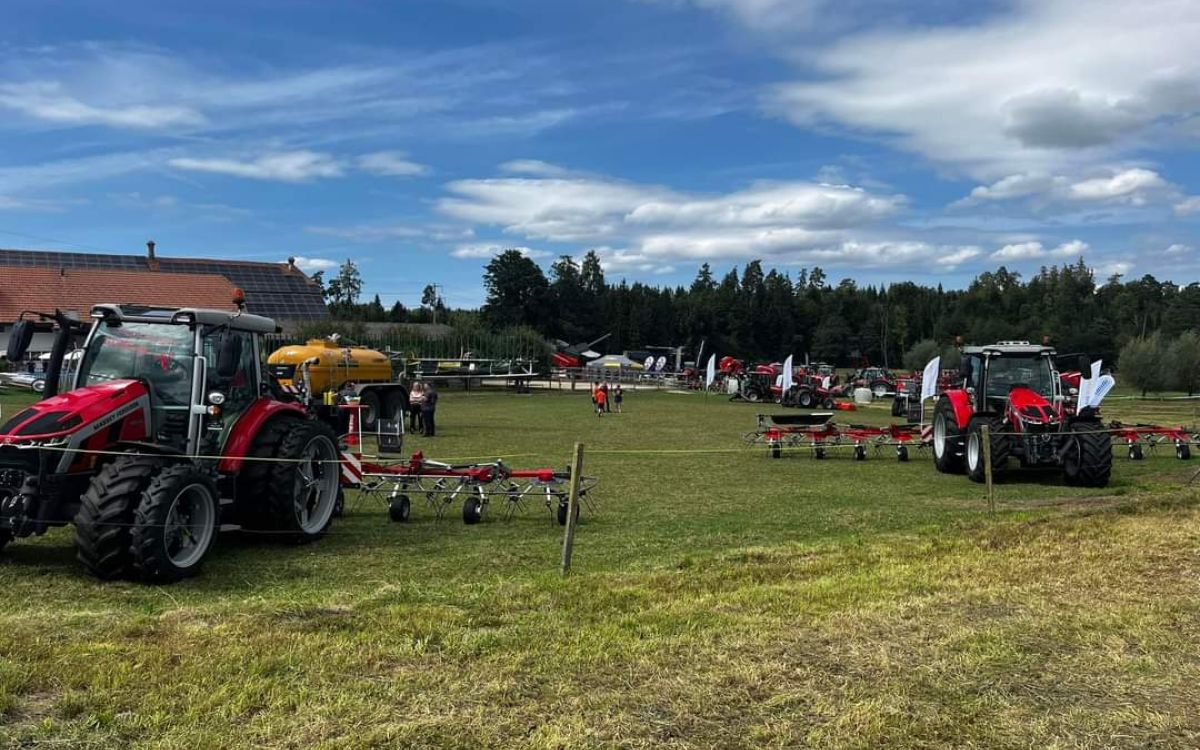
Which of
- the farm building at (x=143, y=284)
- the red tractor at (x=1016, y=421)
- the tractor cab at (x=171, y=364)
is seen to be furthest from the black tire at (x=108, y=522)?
the farm building at (x=143, y=284)

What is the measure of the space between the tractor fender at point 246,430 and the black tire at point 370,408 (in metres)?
13.5

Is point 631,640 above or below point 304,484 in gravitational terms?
below

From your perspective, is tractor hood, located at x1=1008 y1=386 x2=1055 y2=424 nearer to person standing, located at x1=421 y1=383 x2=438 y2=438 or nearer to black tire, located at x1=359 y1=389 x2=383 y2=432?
person standing, located at x1=421 y1=383 x2=438 y2=438

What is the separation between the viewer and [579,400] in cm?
3884

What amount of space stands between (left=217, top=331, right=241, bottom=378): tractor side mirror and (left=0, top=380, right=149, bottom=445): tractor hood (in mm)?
730

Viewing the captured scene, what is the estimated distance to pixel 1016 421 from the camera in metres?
14.0

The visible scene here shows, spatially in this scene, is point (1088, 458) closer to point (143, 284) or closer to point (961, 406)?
point (961, 406)

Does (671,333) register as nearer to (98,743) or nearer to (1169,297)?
(1169,297)

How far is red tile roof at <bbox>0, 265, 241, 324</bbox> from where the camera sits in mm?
44125

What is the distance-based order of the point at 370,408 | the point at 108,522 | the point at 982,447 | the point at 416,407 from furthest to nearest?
the point at 416,407, the point at 370,408, the point at 982,447, the point at 108,522

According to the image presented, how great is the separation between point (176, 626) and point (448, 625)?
4.89 ft

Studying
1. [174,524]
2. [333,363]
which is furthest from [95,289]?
[174,524]

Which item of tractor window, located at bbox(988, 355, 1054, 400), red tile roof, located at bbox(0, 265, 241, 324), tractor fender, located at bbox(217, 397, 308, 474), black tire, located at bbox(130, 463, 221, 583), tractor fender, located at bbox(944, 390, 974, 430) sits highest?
red tile roof, located at bbox(0, 265, 241, 324)

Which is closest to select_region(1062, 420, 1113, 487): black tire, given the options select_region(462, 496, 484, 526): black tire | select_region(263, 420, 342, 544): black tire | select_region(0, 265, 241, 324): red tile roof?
select_region(462, 496, 484, 526): black tire
